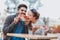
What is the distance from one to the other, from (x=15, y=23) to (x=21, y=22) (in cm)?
5

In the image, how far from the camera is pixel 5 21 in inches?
38.2

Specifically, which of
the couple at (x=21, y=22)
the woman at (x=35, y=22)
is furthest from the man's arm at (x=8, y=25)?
the woman at (x=35, y=22)

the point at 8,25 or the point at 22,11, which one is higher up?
the point at 22,11

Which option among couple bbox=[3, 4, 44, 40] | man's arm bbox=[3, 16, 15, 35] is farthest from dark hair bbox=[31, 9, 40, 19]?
man's arm bbox=[3, 16, 15, 35]

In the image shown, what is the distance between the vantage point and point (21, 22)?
97 cm

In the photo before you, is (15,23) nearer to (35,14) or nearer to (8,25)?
(8,25)

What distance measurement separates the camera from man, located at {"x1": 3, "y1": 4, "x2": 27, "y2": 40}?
97 cm

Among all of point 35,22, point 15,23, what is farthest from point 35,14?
point 15,23

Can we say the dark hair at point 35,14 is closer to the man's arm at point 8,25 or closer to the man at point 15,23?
the man at point 15,23

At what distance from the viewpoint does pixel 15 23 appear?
0.97 meters

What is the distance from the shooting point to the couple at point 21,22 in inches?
37.9

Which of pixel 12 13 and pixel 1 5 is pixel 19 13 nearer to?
pixel 12 13

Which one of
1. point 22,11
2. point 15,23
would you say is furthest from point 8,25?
point 22,11

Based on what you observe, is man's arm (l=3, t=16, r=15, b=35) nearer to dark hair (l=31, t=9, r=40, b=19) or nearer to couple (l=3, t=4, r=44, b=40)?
couple (l=3, t=4, r=44, b=40)
